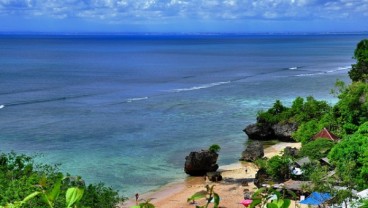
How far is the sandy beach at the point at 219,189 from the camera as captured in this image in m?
30.0

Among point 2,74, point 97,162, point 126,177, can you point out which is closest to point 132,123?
point 97,162

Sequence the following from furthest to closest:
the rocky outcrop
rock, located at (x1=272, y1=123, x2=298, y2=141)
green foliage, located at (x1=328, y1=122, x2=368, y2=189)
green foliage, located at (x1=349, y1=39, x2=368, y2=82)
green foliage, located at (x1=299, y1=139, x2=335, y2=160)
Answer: green foliage, located at (x1=349, y1=39, x2=368, y2=82) → the rocky outcrop → rock, located at (x1=272, y1=123, x2=298, y2=141) → green foliage, located at (x1=299, y1=139, x2=335, y2=160) → green foliage, located at (x1=328, y1=122, x2=368, y2=189)

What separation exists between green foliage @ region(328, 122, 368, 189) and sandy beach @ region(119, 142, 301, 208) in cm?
637

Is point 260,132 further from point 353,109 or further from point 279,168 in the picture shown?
point 279,168

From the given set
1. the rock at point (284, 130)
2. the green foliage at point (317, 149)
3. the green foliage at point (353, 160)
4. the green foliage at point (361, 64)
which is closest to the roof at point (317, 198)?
the green foliage at point (353, 160)

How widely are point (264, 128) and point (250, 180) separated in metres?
13.7

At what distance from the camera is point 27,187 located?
17516 mm

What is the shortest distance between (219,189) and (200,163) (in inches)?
148

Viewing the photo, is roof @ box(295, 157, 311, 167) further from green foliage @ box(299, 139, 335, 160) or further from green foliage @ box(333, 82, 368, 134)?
green foliage @ box(333, 82, 368, 134)

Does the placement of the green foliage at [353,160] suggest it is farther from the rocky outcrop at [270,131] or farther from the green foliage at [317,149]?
the rocky outcrop at [270,131]

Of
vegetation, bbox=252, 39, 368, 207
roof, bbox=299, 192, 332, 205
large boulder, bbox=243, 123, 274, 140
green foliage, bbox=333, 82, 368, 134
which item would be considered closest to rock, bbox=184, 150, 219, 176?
vegetation, bbox=252, 39, 368, 207

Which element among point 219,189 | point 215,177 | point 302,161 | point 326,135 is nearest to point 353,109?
point 326,135

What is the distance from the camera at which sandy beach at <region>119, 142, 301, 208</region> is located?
3003cm

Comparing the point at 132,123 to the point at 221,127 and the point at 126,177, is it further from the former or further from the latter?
the point at 126,177
